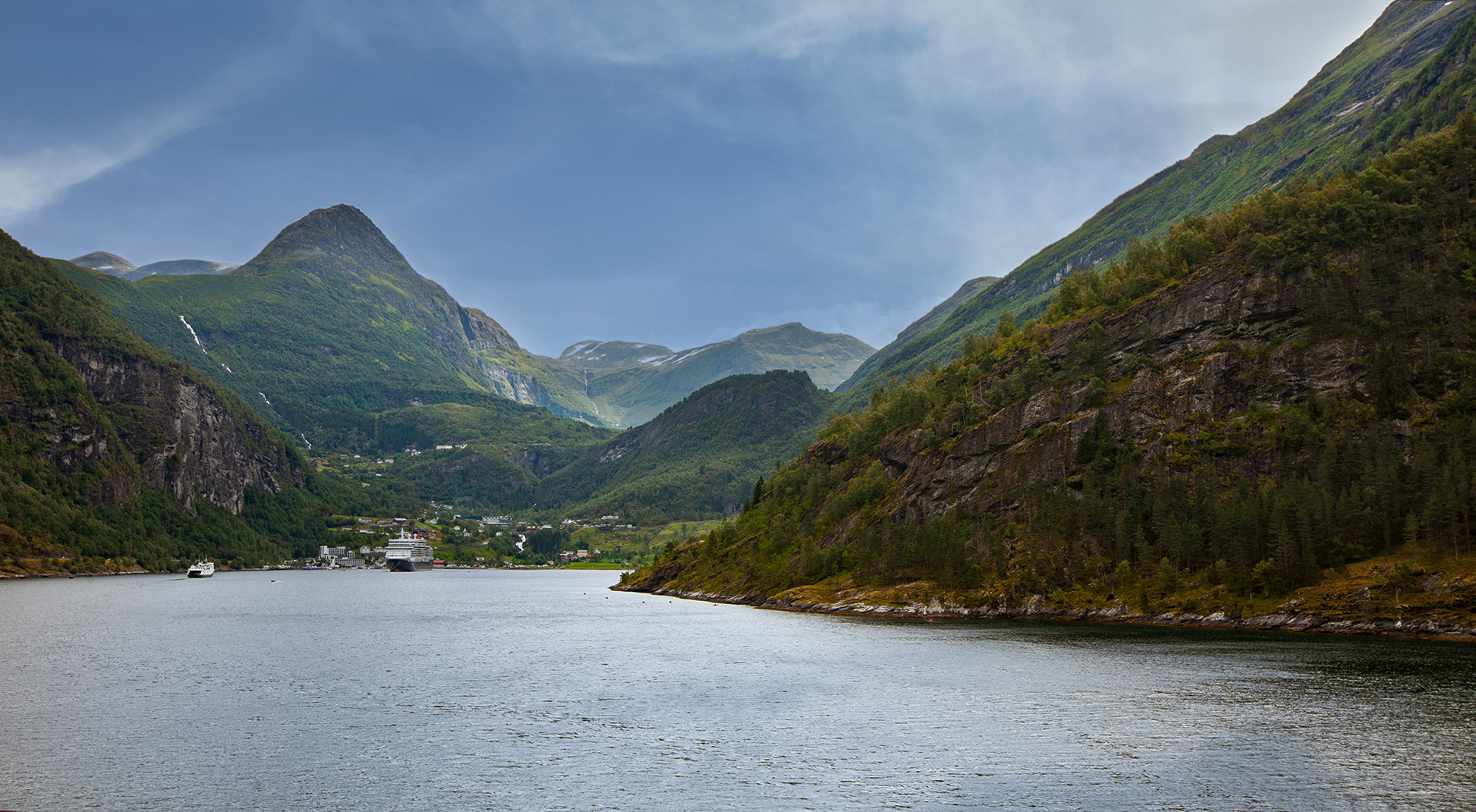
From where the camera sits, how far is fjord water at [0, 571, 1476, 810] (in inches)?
1804

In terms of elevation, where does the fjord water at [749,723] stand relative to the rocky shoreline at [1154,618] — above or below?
below

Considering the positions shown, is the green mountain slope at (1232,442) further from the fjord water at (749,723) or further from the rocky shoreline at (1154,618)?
the fjord water at (749,723)

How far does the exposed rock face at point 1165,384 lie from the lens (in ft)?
468

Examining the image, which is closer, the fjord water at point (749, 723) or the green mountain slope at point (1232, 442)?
the fjord water at point (749, 723)

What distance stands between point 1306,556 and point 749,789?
104 metres

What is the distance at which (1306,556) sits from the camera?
116m

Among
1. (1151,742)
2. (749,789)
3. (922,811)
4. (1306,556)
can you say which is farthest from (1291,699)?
(1306,556)

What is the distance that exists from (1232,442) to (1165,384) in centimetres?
1799

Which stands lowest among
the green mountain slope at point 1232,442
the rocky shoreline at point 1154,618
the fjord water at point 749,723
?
the fjord water at point 749,723

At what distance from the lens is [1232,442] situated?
139 meters

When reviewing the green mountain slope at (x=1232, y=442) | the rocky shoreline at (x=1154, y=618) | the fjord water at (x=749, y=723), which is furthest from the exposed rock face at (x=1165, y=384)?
the fjord water at (x=749, y=723)

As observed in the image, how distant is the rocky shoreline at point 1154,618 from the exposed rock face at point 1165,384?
23.6m

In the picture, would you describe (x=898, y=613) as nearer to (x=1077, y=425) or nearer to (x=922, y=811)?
(x=1077, y=425)

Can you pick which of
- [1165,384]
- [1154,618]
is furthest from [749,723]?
[1165,384]
